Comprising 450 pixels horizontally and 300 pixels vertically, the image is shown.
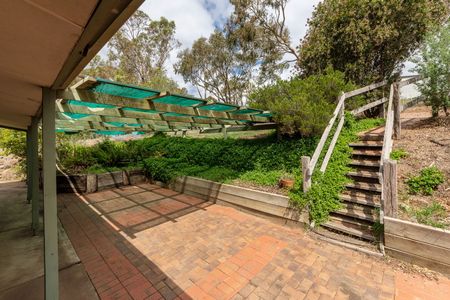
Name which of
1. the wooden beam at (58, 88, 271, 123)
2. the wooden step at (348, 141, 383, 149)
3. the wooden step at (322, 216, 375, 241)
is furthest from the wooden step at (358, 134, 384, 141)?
the wooden beam at (58, 88, 271, 123)

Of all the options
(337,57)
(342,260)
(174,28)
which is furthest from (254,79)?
(342,260)

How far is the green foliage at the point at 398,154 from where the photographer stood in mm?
4770

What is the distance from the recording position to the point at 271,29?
43.0ft

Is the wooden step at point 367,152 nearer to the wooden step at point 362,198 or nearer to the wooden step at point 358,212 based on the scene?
the wooden step at point 362,198

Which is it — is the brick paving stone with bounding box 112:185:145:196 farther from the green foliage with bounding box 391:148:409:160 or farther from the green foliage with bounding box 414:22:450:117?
the green foliage with bounding box 414:22:450:117

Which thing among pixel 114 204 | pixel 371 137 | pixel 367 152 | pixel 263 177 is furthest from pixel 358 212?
pixel 114 204

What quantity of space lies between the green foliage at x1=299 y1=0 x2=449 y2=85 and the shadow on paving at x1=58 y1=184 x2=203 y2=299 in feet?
23.7

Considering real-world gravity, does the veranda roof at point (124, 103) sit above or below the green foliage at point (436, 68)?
below

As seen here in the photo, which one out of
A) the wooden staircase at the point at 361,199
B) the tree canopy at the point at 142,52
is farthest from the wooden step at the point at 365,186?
the tree canopy at the point at 142,52

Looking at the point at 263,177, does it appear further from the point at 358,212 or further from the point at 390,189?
the point at 390,189

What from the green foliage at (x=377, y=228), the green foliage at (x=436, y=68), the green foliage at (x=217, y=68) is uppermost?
the green foliage at (x=217, y=68)

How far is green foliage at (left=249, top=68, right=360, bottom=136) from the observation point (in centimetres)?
521

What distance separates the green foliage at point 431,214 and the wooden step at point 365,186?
0.66 metres

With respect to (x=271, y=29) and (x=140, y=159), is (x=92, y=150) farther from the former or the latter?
(x=271, y=29)
